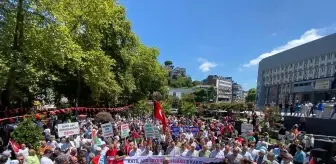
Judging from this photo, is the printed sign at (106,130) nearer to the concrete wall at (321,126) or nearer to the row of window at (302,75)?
the concrete wall at (321,126)

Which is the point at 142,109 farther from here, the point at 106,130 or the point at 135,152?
the point at 135,152

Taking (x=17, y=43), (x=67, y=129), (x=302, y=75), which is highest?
(x=302, y=75)

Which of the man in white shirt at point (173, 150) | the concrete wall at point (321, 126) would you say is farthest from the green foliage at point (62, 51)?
the concrete wall at point (321, 126)

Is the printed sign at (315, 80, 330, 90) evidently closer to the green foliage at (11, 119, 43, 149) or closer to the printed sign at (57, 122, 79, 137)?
the green foliage at (11, 119, 43, 149)

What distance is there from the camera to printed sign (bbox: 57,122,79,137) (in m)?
15.3

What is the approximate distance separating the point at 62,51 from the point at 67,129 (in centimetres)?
1065

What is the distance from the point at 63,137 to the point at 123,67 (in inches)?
1224

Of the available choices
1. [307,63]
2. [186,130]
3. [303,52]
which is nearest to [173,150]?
[186,130]

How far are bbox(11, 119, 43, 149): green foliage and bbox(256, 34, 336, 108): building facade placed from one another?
3971cm

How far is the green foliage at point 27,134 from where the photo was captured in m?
17.9

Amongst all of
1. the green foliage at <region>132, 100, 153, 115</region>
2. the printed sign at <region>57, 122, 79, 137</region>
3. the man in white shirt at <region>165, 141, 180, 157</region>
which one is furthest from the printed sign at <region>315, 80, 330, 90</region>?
the printed sign at <region>57, 122, 79, 137</region>

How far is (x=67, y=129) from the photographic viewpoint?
51.1 ft

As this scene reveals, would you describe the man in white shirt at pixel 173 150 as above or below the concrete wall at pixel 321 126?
below

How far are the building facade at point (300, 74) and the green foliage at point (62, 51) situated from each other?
89.1ft
